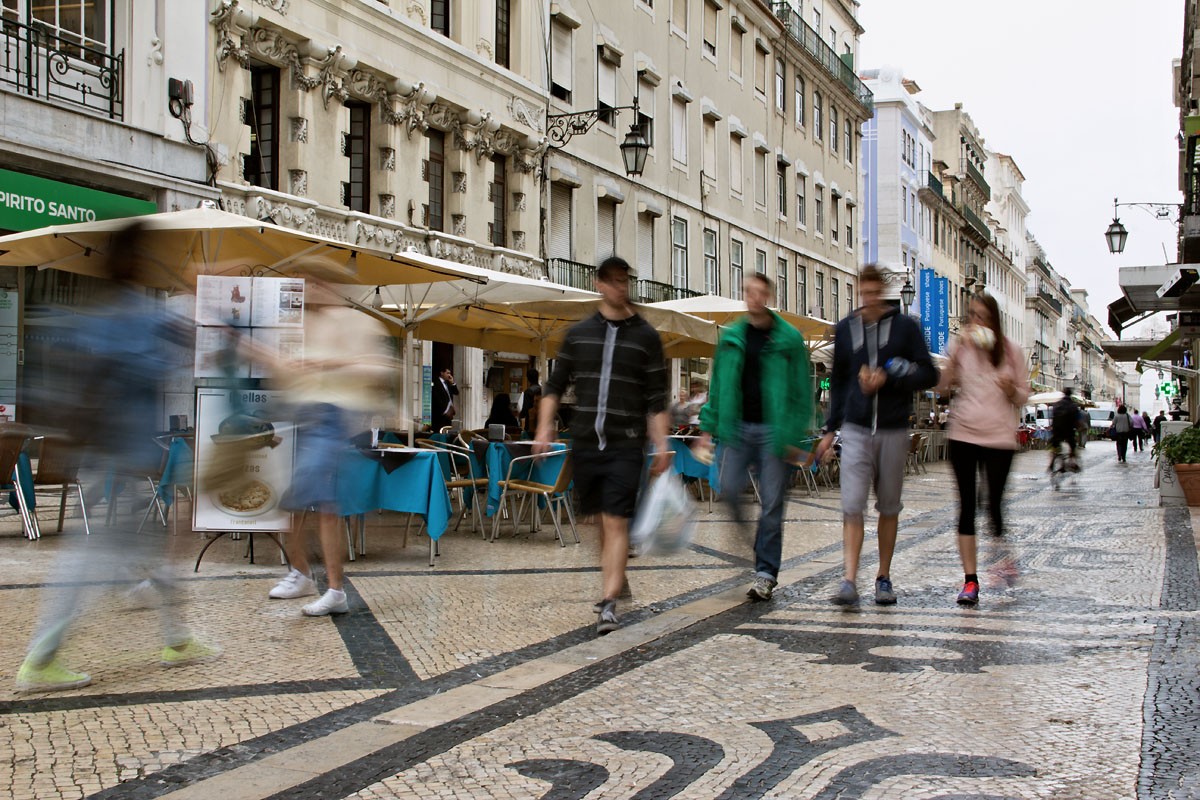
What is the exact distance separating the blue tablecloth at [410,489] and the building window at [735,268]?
87.5 ft

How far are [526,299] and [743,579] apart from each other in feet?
16.0

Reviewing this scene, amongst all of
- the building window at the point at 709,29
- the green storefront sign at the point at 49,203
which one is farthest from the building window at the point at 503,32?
the building window at the point at 709,29

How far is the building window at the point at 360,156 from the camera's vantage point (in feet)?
65.9

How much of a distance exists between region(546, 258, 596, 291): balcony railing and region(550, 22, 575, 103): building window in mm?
3432

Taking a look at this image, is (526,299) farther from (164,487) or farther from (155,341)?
(155,341)

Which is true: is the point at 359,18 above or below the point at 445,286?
above

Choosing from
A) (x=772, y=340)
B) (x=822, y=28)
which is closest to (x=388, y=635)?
(x=772, y=340)

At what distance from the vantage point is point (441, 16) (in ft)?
72.1

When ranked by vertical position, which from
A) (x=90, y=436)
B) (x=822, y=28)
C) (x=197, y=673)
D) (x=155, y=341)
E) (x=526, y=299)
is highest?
(x=822, y=28)

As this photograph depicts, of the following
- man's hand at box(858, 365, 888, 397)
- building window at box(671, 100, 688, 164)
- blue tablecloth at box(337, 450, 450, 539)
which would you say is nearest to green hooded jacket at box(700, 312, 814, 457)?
man's hand at box(858, 365, 888, 397)

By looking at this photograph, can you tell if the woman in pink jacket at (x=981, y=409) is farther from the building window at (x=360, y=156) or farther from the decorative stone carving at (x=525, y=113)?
the decorative stone carving at (x=525, y=113)

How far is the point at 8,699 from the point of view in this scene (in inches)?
178

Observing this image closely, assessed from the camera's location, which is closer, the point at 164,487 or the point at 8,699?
the point at 8,699

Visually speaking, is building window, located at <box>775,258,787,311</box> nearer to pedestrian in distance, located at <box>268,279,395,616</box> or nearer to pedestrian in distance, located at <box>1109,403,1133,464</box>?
pedestrian in distance, located at <box>1109,403,1133,464</box>
